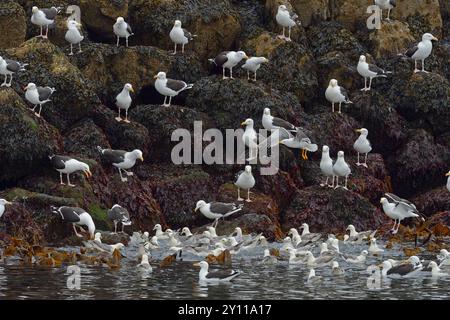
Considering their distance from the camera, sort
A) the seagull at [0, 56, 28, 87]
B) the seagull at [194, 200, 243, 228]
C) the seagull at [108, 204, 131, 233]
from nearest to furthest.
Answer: the seagull at [108, 204, 131, 233] → the seagull at [194, 200, 243, 228] → the seagull at [0, 56, 28, 87]

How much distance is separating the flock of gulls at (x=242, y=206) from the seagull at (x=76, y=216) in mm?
23

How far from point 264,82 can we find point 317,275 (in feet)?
42.9

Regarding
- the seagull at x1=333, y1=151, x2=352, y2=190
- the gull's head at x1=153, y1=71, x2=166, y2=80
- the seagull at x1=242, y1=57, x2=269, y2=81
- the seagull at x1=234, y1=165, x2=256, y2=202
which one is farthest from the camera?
the seagull at x1=242, y1=57, x2=269, y2=81

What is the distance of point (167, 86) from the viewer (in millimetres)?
38812

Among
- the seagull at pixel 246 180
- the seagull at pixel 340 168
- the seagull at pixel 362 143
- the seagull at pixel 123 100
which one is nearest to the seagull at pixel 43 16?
the seagull at pixel 123 100

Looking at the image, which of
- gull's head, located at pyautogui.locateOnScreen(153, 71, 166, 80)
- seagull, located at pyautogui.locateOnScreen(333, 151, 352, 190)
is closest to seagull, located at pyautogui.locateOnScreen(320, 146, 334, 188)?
seagull, located at pyautogui.locateOnScreen(333, 151, 352, 190)

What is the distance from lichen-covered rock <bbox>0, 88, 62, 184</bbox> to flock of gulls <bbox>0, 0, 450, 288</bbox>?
572mm

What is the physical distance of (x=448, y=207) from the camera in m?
38.8

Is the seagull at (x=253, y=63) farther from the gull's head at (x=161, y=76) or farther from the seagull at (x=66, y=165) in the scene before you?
the seagull at (x=66, y=165)

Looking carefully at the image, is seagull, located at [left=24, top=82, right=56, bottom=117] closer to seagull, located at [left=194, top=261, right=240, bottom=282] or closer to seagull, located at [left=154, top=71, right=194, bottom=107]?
seagull, located at [left=154, top=71, right=194, bottom=107]

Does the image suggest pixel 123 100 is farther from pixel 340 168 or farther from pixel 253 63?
pixel 340 168

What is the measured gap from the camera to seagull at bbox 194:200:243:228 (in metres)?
34.6

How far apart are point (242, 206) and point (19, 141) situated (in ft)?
18.9

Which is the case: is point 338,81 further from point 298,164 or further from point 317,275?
point 317,275
